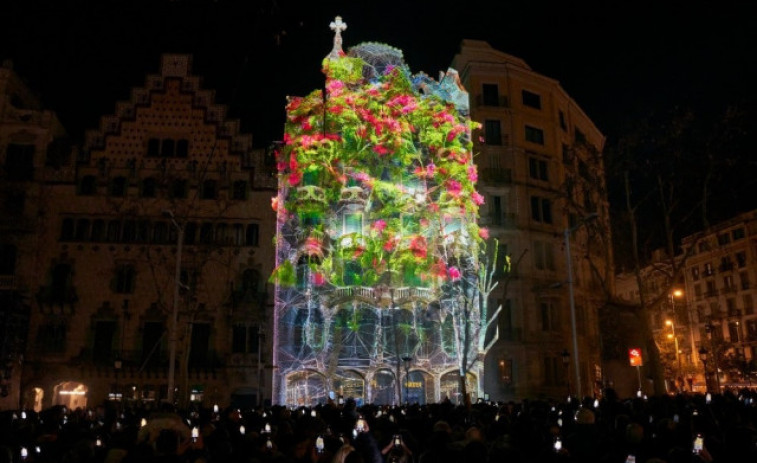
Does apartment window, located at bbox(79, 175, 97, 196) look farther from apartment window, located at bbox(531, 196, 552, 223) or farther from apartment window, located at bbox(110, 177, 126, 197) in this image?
apartment window, located at bbox(531, 196, 552, 223)

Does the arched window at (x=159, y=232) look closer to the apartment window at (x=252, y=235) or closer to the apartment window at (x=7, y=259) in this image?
the apartment window at (x=252, y=235)

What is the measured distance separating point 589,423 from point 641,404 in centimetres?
885

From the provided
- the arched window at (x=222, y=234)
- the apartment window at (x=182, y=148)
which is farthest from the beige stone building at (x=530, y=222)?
the apartment window at (x=182, y=148)

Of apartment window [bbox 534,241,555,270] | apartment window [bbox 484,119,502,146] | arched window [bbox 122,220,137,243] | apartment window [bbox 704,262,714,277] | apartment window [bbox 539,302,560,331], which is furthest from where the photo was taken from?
apartment window [bbox 704,262,714,277]

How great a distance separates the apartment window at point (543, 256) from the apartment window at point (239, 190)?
20.3 metres

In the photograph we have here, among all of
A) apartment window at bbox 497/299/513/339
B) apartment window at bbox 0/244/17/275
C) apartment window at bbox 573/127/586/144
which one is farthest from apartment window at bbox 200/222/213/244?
apartment window at bbox 573/127/586/144

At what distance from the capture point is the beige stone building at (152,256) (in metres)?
38.7

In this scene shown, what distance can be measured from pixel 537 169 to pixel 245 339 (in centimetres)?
2402

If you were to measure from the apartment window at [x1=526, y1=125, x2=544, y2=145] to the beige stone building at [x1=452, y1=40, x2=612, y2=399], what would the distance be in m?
0.07

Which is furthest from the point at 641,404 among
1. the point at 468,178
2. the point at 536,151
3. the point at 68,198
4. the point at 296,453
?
the point at 68,198

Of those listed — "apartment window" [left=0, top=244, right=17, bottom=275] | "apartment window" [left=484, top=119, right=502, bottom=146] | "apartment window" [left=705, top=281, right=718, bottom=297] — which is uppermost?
"apartment window" [left=484, top=119, right=502, bottom=146]

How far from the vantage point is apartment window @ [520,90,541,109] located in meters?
49.6

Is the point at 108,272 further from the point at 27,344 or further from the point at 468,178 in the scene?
the point at 468,178

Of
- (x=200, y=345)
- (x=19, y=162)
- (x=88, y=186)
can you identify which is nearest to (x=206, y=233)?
(x=200, y=345)
